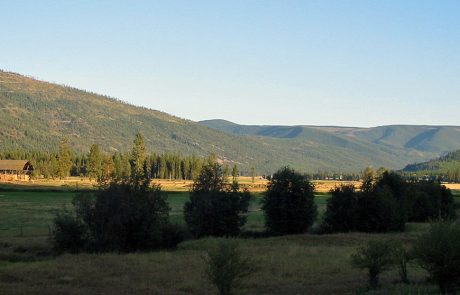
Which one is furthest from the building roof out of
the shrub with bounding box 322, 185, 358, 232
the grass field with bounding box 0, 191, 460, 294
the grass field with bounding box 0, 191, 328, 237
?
the shrub with bounding box 322, 185, 358, 232

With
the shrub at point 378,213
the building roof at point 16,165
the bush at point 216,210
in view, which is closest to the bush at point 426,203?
the shrub at point 378,213

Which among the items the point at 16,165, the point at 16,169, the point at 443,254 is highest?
the point at 16,165

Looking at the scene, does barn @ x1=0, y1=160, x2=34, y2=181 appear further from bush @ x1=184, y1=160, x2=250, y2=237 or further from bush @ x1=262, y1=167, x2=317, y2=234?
bush @ x1=184, y1=160, x2=250, y2=237

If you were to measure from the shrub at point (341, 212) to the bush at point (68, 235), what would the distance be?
2895 centimetres

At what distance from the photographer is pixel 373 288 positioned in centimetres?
2822

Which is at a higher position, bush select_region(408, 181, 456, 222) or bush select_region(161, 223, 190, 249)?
bush select_region(408, 181, 456, 222)

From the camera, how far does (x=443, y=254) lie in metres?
26.2

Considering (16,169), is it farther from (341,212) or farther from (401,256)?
(401,256)

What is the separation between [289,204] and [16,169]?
128735mm

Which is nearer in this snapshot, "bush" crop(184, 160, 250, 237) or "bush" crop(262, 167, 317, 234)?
"bush" crop(184, 160, 250, 237)

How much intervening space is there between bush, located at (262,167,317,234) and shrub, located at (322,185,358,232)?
100 inches

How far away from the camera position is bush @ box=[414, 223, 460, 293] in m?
26.1

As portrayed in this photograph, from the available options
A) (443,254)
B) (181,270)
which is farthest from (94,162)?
(443,254)

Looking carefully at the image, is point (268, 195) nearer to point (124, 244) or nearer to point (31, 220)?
point (124, 244)
